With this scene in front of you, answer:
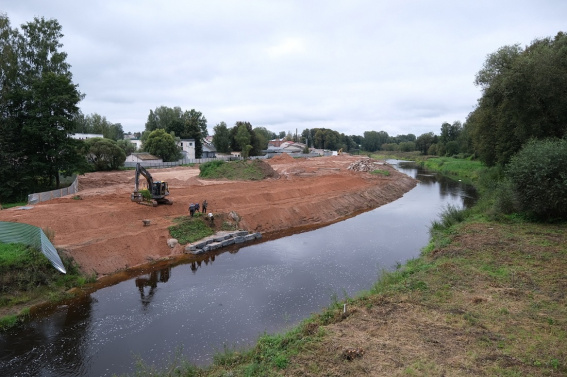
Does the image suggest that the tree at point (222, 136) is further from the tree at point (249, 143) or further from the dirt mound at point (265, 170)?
the dirt mound at point (265, 170)

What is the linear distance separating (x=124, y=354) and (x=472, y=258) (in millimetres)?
14510

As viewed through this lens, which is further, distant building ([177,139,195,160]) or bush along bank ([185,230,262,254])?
distant building ([177,139,195,160])

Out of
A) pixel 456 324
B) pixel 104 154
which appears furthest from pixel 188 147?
pixel 456 324

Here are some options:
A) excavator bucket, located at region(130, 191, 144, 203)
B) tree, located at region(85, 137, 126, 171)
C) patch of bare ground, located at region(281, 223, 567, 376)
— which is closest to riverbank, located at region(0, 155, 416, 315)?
excavator bucket, located at region(130, 191, 144, 203)

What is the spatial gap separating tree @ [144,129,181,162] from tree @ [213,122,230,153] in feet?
76.3

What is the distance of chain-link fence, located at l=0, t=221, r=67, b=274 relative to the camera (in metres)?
16.8

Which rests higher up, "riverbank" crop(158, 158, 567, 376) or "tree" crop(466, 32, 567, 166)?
"tree" crop(466, 32, 567, 166)

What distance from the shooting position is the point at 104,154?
56000mm

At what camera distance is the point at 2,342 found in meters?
12.7

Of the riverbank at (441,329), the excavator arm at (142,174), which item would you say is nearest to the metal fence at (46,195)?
the excavator arm at (142,174)

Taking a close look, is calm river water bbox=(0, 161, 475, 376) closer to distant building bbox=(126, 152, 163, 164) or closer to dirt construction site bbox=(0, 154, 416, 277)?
dirt construction site bbox=(0, 154, 416, 277)

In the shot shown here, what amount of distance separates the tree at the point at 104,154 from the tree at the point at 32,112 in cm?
1889

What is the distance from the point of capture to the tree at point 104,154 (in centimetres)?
5528

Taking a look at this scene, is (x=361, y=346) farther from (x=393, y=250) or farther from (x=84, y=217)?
(x=84, y=217)
